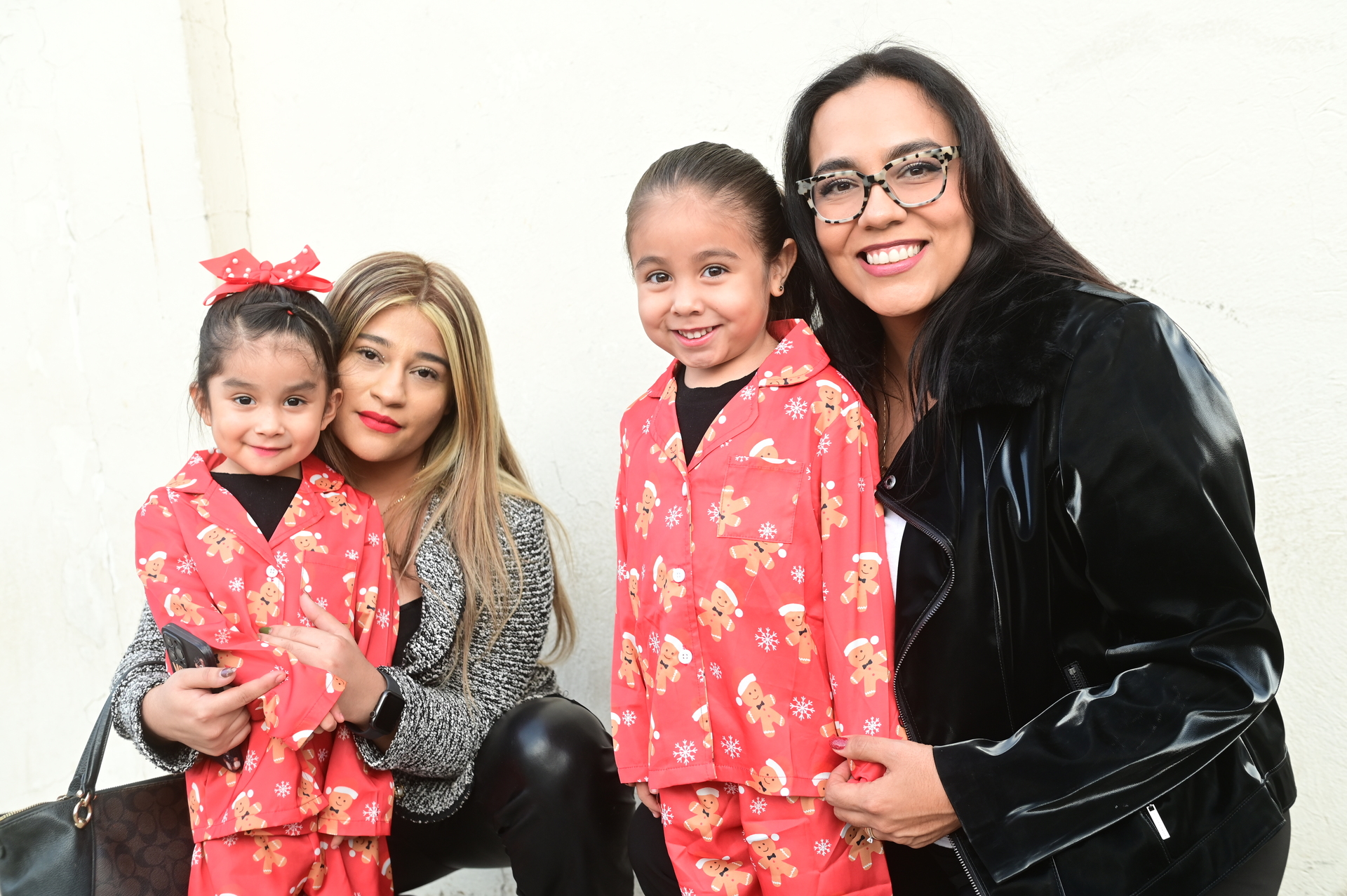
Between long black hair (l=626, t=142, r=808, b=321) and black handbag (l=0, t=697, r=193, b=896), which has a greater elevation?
long black hair (l=626, t=142, r=808, b=321)

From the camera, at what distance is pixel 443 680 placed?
2.21 metres

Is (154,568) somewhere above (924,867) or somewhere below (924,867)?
above

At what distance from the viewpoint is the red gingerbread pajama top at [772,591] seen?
1.73 m

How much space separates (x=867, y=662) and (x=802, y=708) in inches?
5.8

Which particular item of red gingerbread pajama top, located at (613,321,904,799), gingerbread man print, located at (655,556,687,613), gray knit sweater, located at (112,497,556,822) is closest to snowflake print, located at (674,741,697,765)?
red gingerbread pajama top, located at (613,321,904,799)

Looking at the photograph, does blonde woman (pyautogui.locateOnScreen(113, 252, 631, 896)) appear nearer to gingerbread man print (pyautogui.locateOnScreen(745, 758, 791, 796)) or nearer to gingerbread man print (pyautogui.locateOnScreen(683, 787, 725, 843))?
gingerbread man print (pyautogui.locateOnScreen(683, 787, 725, 843))

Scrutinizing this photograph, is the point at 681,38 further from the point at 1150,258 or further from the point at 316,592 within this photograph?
the point at 316,592

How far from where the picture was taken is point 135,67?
3.43 metres

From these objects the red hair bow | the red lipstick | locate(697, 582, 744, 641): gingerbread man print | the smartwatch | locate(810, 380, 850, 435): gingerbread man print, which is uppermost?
the red hair bow

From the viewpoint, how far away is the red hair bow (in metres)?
2.14

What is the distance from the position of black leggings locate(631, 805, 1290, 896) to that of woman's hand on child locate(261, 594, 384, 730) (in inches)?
23.9

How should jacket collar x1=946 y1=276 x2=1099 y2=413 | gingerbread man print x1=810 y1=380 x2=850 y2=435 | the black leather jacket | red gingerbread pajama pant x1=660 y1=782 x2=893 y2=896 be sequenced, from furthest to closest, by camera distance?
gingerbread man print x1=810 y1=380 x2=850 y2=435
red gingerbread pajama pant x1=660 y1=782 x2=893 y2=896
jacket collar x1=946 y1=276 x2=1099 y2=413
the black leather jacket

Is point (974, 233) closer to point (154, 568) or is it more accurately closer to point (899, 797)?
point (899, 797)

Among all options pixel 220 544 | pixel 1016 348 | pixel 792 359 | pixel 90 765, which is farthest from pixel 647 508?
pixel 90 765
